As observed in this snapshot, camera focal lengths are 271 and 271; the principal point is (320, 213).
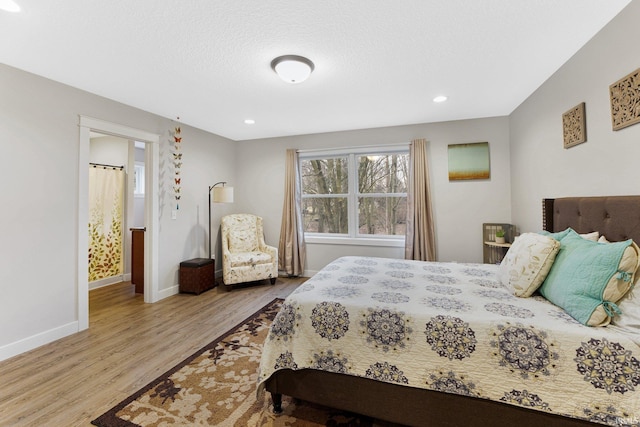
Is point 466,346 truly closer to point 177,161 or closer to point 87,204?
point 87,204

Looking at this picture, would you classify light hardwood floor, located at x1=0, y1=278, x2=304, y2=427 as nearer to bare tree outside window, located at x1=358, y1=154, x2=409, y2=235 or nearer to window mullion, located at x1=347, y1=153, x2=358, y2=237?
window mullion, located at x1=347, y1=153, x2=358, y2=237

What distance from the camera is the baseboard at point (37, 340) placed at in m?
2.24

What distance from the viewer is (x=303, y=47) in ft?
6.76

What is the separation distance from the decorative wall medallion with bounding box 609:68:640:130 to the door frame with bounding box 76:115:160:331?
14.5ft

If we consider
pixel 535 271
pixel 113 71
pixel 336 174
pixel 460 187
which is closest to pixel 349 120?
pixel 336 174

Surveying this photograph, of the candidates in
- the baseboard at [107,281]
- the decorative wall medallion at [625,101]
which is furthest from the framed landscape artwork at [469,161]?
the baseboard at [107,281]

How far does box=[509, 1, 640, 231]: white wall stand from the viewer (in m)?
1.71

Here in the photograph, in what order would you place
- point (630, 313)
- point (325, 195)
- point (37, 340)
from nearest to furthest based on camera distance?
point (630, 313) < point (37, 340) < point (325, 195)

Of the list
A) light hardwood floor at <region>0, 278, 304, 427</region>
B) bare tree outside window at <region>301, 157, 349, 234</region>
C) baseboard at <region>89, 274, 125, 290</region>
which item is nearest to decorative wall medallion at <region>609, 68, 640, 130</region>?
bare tree outside window at <region>301, 157, 349, 234</region>

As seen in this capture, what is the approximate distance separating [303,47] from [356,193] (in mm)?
2743

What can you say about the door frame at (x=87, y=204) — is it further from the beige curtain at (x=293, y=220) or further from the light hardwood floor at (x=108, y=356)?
the beige curtain at (x=293, y=220)

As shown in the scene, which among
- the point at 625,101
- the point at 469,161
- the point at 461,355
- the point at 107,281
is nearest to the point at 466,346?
the point at 461,355

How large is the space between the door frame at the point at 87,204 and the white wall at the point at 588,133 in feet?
14.5

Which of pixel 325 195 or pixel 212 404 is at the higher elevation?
pixel 325 195
